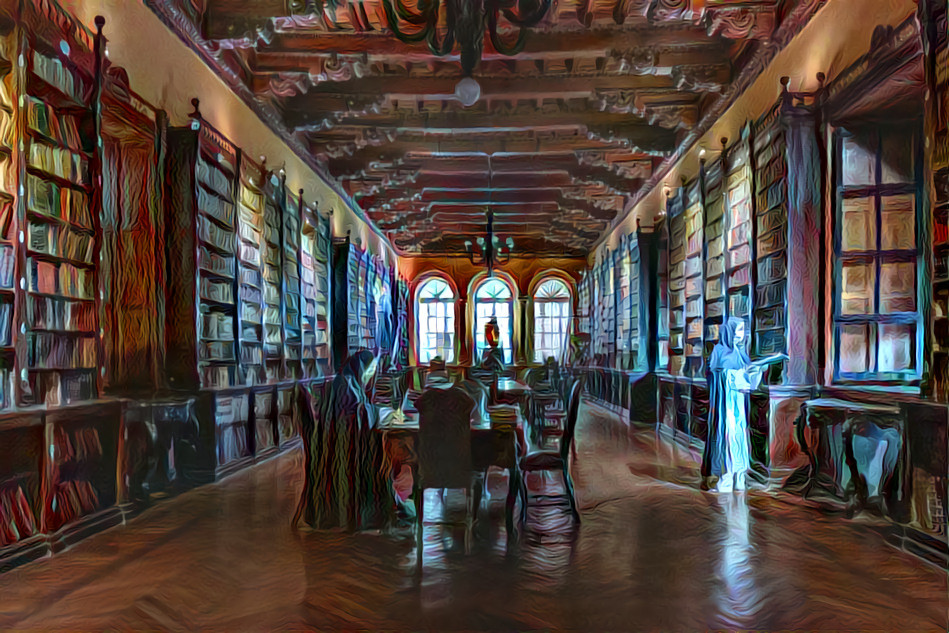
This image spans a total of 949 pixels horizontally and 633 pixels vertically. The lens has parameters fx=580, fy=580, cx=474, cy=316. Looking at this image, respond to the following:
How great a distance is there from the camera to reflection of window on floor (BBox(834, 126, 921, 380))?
335 centimetres

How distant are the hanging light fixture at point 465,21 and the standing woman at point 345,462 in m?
2.26

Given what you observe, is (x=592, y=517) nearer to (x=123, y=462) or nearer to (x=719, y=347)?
(x=719, y=347)

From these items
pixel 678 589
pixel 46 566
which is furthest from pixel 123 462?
pixel 678 589

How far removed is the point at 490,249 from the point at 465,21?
1646mm

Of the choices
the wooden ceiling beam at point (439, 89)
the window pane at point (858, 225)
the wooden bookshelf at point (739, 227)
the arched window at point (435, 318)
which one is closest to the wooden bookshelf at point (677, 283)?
the wooden bookshelf at point (739, 227)

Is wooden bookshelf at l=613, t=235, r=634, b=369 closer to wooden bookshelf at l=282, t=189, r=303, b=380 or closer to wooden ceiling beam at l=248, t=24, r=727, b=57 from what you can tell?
wooden ceiling beam at l=248, t=24, r=727, b=57

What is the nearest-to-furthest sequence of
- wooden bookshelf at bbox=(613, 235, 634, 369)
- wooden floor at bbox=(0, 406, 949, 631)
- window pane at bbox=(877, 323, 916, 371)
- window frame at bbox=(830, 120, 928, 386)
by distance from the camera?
wooden floor at bbox=(0, 406, 949, 631), window frame at bbox=(830, 120, 928, 386), window pane at bbox=(877, 323, 916, 371), wooden bookshelf at bbox=(613, 235, 634, 369)

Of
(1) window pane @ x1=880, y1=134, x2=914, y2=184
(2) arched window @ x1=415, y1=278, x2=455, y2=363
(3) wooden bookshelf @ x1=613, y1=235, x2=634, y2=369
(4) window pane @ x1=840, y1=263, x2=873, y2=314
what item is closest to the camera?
(1) window pane @ x1=880, y1=134, x2=914, y2=184

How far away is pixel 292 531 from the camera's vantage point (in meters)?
3.70

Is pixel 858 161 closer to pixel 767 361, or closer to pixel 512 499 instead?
pixel 767 361

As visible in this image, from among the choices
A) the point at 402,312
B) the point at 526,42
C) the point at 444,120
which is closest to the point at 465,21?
the point at 526,42

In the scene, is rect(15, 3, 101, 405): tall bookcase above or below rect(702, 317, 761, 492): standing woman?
above

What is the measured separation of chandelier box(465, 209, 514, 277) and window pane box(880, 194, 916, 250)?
8.12 feet

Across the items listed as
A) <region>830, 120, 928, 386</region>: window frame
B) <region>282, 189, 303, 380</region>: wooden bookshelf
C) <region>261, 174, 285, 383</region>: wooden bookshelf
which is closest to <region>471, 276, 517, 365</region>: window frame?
<region>282, 189, 303, 380</region>: wooden bookshelf
